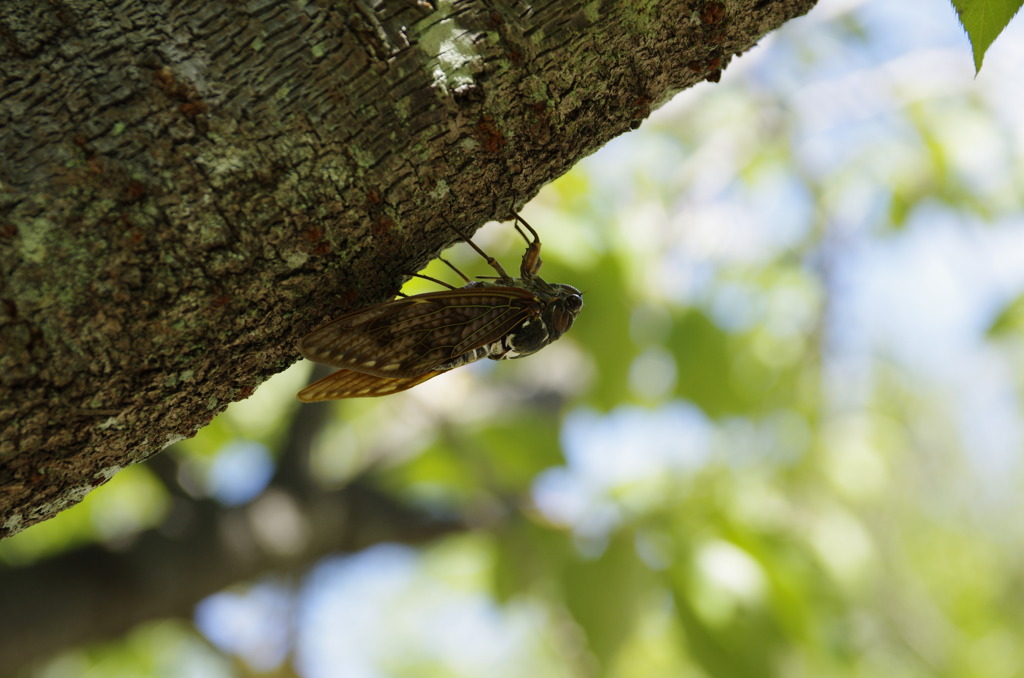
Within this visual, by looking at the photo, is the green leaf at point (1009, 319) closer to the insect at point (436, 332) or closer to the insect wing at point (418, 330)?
the insect at point (436, 332)

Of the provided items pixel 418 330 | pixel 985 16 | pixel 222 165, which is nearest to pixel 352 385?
pixel 418 330

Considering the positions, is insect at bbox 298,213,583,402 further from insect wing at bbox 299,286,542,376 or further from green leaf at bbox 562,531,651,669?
green leaf at bbox 562,531,651,669

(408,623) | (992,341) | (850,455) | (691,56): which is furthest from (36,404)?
(408,623)

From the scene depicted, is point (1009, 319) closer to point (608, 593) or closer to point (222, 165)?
point (608, 593)

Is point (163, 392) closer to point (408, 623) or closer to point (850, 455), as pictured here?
point (850, 455)

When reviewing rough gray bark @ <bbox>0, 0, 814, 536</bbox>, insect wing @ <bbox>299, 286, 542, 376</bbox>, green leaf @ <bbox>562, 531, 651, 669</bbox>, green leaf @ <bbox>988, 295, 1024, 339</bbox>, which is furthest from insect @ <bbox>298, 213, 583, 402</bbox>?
green leaf @ <bbox>988, 295, 1024, 339</bbox>
